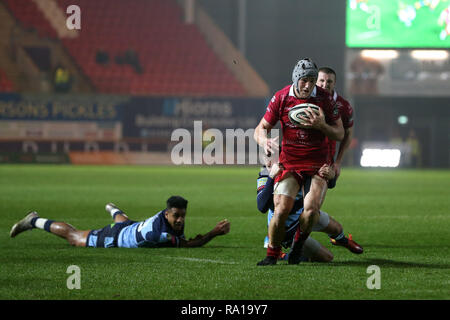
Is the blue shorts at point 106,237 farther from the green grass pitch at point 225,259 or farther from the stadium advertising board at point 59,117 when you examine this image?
the stadium advertising board at point 59,117

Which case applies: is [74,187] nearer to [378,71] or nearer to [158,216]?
[158,216]

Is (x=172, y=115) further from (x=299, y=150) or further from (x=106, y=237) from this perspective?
(x=299, y=150)

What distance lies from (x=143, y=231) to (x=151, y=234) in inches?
4.9

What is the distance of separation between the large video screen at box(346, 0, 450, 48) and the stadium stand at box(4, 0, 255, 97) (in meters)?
6.32

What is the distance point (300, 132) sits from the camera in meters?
6.75

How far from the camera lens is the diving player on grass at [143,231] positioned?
24.9ft

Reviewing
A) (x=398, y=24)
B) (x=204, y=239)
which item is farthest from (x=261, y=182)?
(x=398, y=24)

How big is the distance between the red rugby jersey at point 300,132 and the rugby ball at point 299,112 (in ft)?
0.23

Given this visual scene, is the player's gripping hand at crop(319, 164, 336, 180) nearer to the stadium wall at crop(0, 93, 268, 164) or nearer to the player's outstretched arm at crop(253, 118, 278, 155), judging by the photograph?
the player's outstretched arm at crop(253, 118, 278, 155)

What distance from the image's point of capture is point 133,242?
8008 mm

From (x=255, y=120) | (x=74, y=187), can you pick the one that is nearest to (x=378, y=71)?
(x=255, y=120)

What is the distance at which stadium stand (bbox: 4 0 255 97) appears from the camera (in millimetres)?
35656

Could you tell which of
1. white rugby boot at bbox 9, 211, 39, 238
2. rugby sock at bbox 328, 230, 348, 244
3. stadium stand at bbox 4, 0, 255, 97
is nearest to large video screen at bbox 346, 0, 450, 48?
stadium stand at bbox 4, 0, 255, 97
